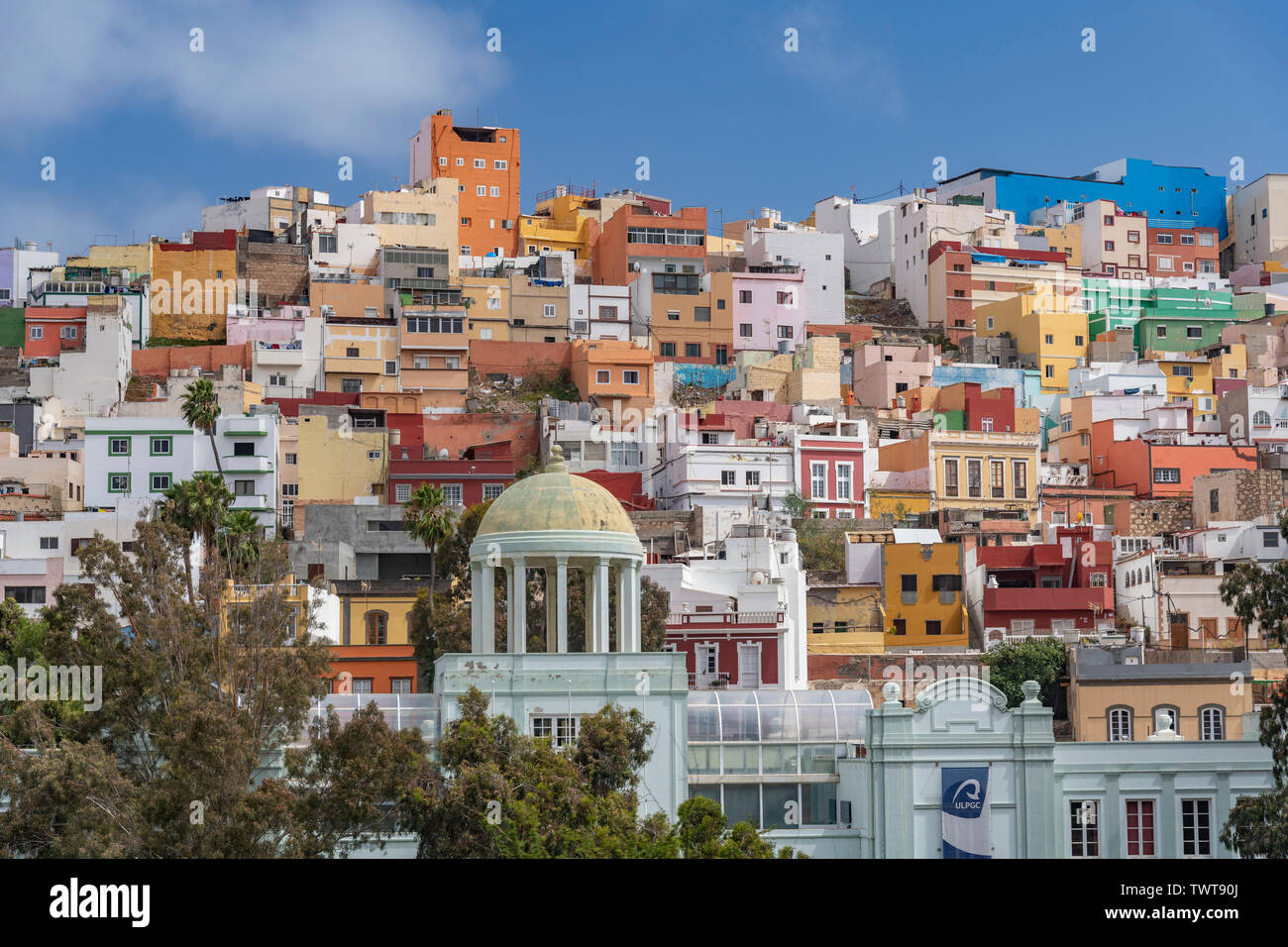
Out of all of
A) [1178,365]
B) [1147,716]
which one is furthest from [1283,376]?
[1147,716]

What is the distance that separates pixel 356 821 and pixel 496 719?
133 inches

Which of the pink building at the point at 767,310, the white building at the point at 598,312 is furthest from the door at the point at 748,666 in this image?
the pink building at the point at 767,310

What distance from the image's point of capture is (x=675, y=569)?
6981 cm

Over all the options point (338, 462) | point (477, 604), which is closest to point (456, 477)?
point (338, 462)

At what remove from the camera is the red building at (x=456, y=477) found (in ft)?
282

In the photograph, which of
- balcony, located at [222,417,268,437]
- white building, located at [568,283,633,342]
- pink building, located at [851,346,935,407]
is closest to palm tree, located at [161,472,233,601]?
balcony, located at [222,417,268,437]

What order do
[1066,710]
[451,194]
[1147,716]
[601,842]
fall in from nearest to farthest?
[601,842] < [1147,716] < [1066,710] < [451,194]

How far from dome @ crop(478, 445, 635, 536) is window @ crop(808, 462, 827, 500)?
137 feet

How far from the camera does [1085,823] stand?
150 ft

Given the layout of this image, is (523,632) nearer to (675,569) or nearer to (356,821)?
(356,821)

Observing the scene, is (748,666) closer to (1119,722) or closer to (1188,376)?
(1119,722)

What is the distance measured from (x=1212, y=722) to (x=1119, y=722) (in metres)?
2.55

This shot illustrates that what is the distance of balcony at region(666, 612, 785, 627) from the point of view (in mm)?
65062

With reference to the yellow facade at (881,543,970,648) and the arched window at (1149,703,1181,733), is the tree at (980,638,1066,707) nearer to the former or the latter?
the yellow facade at (881,543,970,648)
